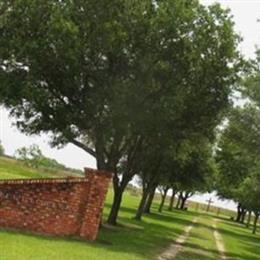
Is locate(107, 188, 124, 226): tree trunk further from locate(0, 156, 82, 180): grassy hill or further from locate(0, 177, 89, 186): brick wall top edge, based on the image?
locate(0, 156, 82, 180): grassy hill

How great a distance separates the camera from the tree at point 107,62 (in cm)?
2683

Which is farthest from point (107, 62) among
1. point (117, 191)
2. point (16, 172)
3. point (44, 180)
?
point (16, 172)

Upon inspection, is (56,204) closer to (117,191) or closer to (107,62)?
(107,62)

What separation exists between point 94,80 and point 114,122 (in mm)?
1935

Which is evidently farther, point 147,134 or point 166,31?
point 147,134

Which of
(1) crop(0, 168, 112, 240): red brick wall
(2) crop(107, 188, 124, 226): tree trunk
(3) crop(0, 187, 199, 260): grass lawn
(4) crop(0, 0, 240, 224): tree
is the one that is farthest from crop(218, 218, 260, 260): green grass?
(1) crop(0, 168, 112, 240): red brick wall

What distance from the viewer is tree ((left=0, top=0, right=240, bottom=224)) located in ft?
88.0

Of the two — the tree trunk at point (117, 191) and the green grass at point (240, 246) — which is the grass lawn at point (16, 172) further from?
the green grass at point (240, 246)

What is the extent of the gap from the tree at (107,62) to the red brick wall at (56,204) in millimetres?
4320

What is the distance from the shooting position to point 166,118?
2948cm

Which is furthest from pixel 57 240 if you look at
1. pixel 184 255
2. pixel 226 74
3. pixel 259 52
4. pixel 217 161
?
pixel 217 161

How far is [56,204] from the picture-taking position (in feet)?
78.0

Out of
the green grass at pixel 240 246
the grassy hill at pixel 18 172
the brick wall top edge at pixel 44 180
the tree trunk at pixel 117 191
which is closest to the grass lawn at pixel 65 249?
the brick wall top edge at pixel 44 180

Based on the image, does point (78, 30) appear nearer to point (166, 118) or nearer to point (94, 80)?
point (94, 80)
